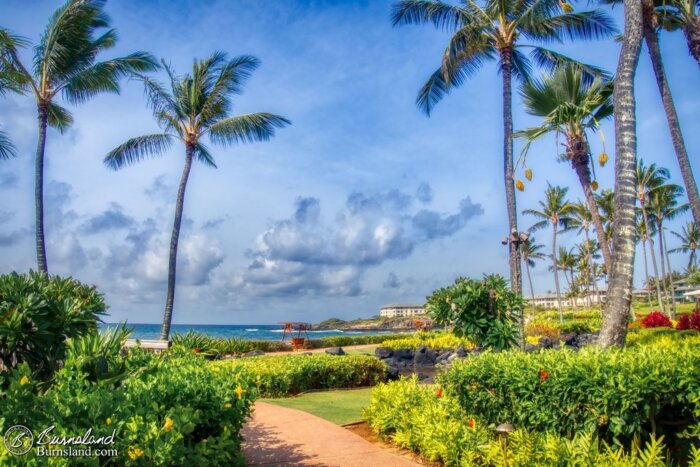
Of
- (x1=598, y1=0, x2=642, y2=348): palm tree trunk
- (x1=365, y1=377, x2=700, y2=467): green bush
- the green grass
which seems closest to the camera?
(x1=365, y1=377, x2=700, y2=467): green bush

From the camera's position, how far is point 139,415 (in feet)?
12.6

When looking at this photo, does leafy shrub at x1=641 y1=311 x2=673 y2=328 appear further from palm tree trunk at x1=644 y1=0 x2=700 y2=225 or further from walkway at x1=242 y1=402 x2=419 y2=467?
walkway at x1=242 y1=402 x2=419 y2=467

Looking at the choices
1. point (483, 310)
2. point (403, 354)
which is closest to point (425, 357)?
point (403, 354)

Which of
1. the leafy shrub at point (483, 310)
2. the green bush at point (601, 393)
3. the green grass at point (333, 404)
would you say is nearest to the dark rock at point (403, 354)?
Answer: the green grass at point (333, 404)

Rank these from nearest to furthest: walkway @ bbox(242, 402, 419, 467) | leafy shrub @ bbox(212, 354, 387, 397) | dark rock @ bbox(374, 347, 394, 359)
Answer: walkway @ bbox(242, 402, 419, 467) → leafy shrub @ bbox(212, 354, 387, 397) → dark rock @ bbox(374, 347, 394, 359)

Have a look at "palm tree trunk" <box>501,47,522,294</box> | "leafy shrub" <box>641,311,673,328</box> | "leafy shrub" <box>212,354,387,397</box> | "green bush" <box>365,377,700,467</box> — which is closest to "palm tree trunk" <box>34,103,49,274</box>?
Answer: "leafy shrub" <box>212,354,387,397</box>

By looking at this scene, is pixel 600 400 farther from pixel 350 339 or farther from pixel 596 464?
pixel 350 339

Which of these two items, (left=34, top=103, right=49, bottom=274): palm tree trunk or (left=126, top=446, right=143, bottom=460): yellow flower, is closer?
(left=126, top=446, right=143, bottom=460): yellow flower

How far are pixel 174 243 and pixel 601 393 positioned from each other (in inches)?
633

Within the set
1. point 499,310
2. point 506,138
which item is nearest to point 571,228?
point 506,138

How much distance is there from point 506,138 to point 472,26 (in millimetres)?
3922

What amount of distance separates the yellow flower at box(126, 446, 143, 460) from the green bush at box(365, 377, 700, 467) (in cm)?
339

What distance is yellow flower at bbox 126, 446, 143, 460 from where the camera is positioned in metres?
3.52

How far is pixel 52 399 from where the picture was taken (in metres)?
3.76
